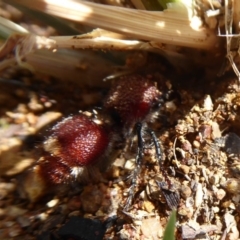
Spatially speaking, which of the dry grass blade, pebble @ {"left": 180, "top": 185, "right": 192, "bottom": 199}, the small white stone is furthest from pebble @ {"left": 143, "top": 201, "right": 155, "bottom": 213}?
the dry grass blade

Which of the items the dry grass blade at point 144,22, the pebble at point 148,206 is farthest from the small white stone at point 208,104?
the pebble at point 148,206

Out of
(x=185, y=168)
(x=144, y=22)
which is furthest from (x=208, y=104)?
(x=144, y=22)

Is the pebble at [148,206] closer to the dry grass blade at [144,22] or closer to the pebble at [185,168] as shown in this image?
the pebble at [185,168]

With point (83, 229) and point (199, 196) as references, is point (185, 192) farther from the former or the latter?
point (83, 229)

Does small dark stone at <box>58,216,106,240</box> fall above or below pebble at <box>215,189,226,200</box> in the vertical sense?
below

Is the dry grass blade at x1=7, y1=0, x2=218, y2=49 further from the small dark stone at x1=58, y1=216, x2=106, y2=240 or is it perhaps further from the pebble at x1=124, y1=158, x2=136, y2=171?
the small dark stone at x1=58, y1=216, x2=106, y2=240

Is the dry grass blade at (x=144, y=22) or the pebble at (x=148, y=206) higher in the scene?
the dry grass blade at (x=144, y=22)
